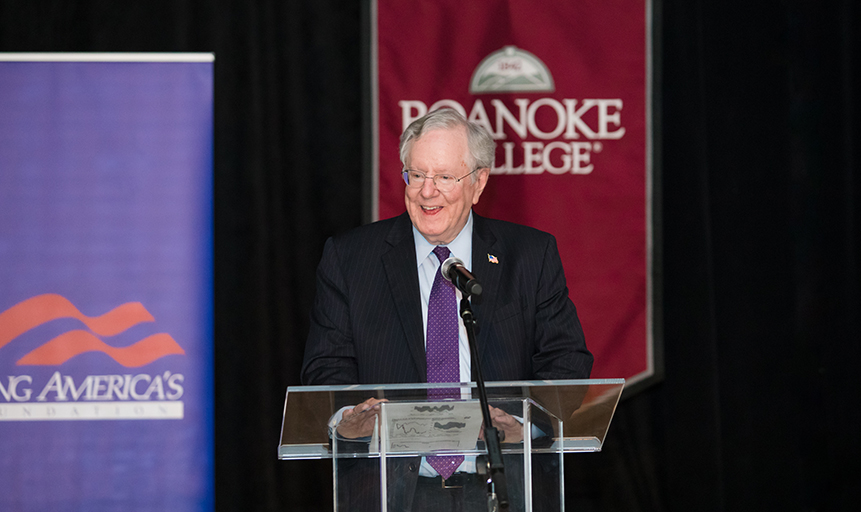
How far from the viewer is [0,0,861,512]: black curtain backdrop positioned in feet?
11.3

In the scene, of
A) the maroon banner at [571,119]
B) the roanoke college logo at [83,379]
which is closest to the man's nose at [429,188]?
the maroon banner at [571,119]

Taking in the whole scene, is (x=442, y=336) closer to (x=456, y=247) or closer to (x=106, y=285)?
(x=456, y=247)

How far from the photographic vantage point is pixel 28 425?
303cm

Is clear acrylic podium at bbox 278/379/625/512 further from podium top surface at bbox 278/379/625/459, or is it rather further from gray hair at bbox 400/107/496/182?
gray hair at bbox 400/107/496/182

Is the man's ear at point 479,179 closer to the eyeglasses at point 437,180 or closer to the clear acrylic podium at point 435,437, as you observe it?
the eyeglasses at point 437,180

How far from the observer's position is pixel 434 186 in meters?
2.01

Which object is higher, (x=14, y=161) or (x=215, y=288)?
(x=14, y=161)

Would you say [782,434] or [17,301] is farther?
[782,434]

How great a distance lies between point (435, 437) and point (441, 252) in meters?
0.77

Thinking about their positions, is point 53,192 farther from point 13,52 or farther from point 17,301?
point 13,52

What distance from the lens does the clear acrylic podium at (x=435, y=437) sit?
4.59 ft

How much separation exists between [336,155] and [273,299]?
702mm

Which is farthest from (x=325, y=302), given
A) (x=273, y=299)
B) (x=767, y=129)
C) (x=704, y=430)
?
(x=767, y=129)

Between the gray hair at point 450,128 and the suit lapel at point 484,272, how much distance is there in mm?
172
